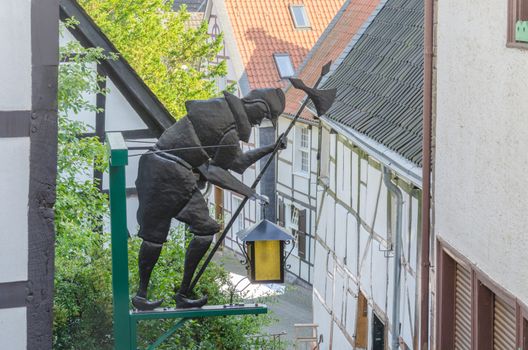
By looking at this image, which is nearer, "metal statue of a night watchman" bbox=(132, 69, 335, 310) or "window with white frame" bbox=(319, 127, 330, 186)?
"metal statue of a night watchman" bbox=(132, 69, 335, 310)

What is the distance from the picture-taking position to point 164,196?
23.9 ft

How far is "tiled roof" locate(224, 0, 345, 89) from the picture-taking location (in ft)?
102

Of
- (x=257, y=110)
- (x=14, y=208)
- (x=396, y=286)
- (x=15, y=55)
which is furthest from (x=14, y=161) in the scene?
(x=396, y=286)

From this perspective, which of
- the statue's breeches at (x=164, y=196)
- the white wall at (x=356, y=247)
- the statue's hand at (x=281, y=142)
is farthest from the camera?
the white wall at (x=356, y=247)

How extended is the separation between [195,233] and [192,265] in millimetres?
250

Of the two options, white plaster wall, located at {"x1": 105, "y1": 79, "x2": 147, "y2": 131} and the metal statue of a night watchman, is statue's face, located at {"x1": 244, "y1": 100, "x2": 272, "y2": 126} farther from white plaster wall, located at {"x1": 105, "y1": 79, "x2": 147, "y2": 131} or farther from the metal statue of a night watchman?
white plaster wall, located at {"x1": 105, "y1": 79, "x2": 147, "y2": 131}

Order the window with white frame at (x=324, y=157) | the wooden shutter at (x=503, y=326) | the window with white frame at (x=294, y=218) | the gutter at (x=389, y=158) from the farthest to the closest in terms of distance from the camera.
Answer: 1. the window with white frame at (x=294, y=218)
2. the window with white frame at (x=324, y=157)
3. the gutter at (x=389, y=158)
4. the wooden shutter at (x=503, y=326)

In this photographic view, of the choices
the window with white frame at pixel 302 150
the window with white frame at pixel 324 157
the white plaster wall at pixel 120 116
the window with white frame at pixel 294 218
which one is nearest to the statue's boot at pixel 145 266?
the white plaster wall at pixel 120 116

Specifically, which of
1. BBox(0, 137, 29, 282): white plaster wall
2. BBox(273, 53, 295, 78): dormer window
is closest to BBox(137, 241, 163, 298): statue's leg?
BBox(0, 137, 29, 282): white plaster wall

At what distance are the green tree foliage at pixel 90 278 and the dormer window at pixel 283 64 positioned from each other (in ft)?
60.8

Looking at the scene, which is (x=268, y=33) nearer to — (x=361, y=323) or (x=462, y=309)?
(x=361, y=323)

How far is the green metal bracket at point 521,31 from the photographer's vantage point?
7.03m

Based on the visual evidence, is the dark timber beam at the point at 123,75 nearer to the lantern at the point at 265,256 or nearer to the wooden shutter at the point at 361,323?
the wooden shutter at the point at 361,323

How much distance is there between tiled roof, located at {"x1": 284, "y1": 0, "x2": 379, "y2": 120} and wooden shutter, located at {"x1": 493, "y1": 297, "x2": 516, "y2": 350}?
1265 cm
